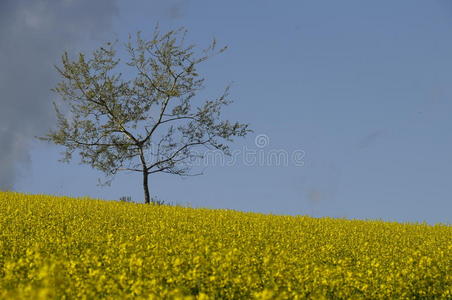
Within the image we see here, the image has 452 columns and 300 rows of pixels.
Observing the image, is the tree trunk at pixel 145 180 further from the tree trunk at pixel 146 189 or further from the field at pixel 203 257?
the field at pixel 203 257

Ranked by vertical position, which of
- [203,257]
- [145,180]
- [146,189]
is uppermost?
[145,180]

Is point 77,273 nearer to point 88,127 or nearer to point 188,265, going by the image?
point 188,265

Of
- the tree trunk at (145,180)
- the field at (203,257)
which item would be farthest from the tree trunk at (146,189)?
the field at (203,257)

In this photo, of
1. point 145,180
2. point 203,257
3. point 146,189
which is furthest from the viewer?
point 146,189

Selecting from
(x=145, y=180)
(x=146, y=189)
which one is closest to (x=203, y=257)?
(x=145, y=180)

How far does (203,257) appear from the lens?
8.70 m

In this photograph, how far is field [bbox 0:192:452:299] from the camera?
7215 millimetres

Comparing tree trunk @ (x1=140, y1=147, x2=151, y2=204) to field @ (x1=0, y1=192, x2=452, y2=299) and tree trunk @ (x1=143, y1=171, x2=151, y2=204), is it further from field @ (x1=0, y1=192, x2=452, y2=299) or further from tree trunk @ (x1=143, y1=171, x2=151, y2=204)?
field @ (x1=0, y1=192, x2=452, y2=299)

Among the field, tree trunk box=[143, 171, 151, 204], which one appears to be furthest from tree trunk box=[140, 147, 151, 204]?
the field

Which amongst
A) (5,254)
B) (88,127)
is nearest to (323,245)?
(5,254)

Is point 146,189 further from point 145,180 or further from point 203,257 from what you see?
point 203,257

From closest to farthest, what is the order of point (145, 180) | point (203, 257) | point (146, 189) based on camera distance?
point (203, 257)
point (145, 180)
point (146, 189)

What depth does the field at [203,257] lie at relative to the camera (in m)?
7.21

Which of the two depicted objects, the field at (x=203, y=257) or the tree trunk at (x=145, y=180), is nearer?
the field at (x=203, y=257)
